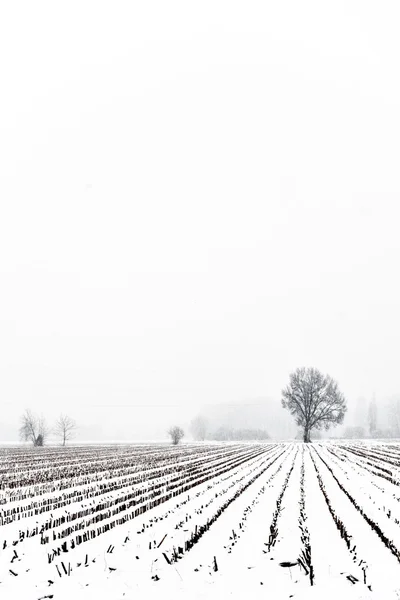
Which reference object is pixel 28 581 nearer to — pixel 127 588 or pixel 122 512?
pixel 127 588

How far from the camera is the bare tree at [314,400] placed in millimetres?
73875

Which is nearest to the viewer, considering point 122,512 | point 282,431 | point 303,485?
point 122,512

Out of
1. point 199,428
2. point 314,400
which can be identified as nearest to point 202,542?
point 314,400

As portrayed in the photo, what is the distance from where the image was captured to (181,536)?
8.30 m

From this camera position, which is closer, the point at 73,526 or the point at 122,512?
the point at 73,526

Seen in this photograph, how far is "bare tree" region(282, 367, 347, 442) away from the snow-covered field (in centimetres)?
6259

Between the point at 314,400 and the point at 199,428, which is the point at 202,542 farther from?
the point at 199,428

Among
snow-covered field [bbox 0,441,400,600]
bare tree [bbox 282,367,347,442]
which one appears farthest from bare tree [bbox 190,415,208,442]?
snow-covered field [bbox 0,441,400,600]

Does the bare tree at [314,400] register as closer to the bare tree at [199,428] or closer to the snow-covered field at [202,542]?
the snow-covered field at [202,542]

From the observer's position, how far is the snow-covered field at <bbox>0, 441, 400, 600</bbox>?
592 centimetres

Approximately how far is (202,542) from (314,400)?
70918 mm

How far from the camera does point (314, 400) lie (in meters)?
74.8

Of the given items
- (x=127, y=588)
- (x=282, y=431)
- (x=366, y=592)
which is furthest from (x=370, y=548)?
(x=282, y=431)

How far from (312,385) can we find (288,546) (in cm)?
7113
